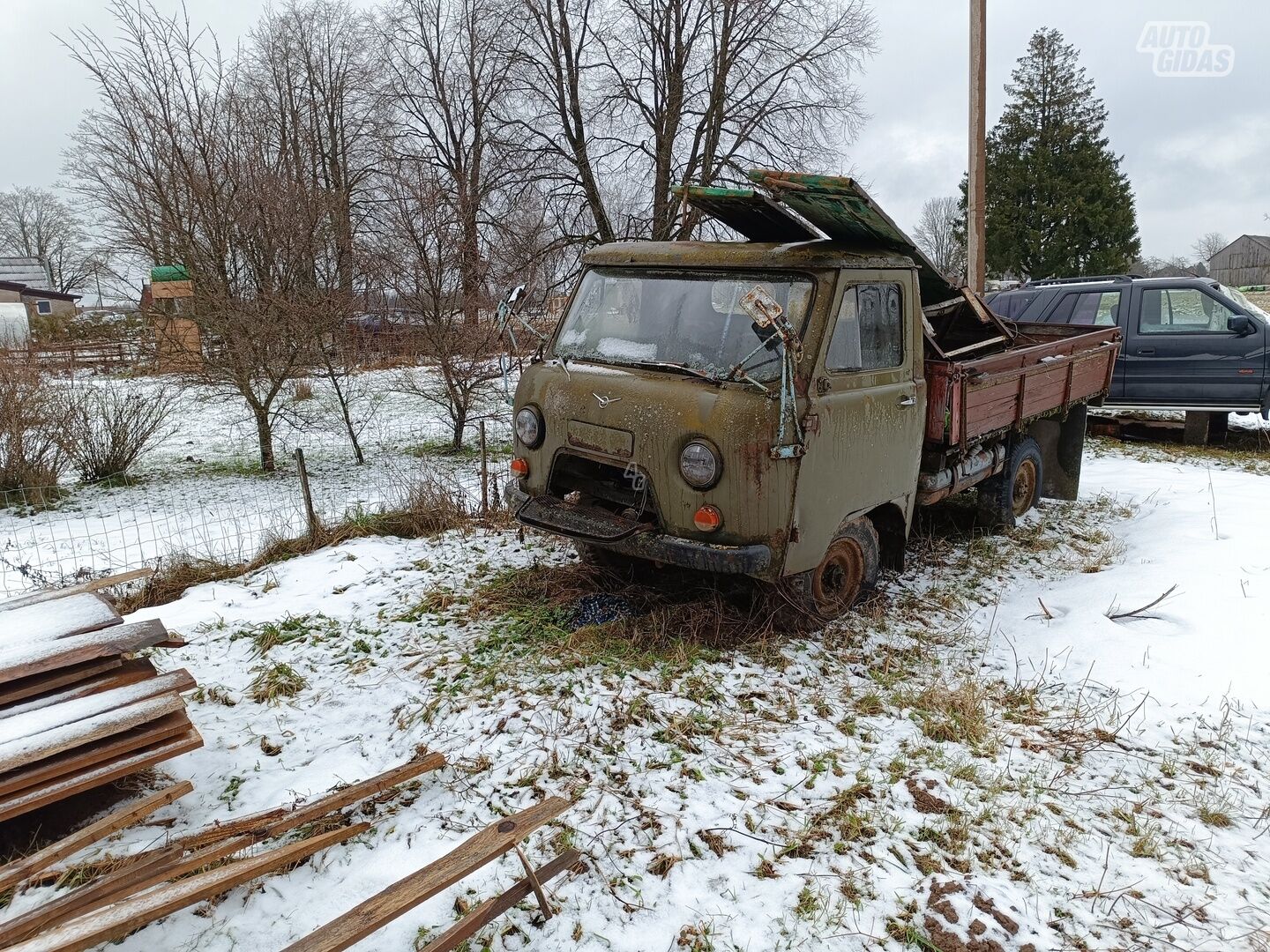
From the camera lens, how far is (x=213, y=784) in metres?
3.48

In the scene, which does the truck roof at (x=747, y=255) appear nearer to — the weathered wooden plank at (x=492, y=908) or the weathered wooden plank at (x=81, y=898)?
the weathered wooden plank at (x=492, y=908)

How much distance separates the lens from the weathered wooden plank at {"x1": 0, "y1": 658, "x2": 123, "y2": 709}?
3.32 meters

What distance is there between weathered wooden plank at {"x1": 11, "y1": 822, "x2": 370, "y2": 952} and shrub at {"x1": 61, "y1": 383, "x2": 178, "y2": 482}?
958cm

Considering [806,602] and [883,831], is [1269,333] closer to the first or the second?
[806,602]

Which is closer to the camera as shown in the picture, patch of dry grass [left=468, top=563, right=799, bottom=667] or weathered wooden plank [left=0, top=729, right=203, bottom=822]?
weathered wooden plank [left=0, top=729, right=203, bottom=822]

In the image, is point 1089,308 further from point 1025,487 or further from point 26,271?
point 26,271

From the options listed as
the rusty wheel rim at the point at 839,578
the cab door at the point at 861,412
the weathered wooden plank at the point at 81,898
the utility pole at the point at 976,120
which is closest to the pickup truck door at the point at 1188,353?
the utility pole at the point at 976,120

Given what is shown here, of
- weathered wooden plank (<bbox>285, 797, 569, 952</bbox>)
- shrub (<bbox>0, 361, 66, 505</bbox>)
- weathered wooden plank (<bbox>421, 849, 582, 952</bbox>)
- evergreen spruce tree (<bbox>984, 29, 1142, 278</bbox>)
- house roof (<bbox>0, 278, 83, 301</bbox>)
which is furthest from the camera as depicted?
house roof (<bbox>0, 278, 83, 301</bbox>)

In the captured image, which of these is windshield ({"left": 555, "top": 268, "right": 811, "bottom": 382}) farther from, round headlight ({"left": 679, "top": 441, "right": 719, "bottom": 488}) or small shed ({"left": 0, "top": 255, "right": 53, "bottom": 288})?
small shed ({"left": 0, "top": 255, "right": 53, "bottom": 288})

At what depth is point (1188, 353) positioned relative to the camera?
10.4m

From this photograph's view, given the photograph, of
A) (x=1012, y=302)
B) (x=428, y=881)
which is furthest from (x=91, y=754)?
(x=1012, y=302)

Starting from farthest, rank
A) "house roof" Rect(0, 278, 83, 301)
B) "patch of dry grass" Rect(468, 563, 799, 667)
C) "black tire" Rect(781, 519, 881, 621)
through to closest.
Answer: "house roof" Rect(0, 278, 83, 301) < "black tire" Rect(781, 519, 881, 621) < "patch of dry grass" Rect(468, 563, 799, 667)

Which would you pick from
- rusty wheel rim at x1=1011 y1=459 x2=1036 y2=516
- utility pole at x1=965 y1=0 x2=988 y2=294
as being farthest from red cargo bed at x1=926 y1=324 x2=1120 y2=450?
utility pole at x1=965 y1=0 x2=988 y2=294

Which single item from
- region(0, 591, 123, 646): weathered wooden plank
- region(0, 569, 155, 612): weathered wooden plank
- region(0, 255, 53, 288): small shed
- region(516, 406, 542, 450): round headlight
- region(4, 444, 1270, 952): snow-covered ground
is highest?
region(0, 255, 53, 288): small shed
